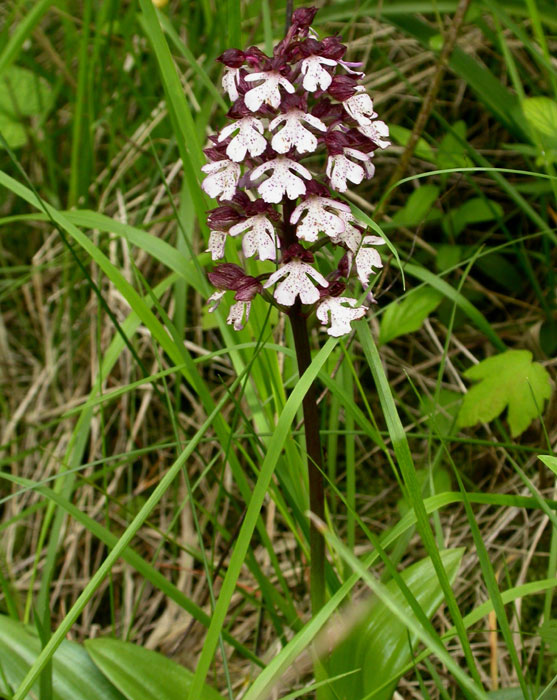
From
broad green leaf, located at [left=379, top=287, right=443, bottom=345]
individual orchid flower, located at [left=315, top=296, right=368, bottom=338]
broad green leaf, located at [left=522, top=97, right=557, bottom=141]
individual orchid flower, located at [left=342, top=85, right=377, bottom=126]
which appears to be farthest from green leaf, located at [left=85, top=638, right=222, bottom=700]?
broad green leaf, located at [left=522, top=97, right=557, bottom=141]

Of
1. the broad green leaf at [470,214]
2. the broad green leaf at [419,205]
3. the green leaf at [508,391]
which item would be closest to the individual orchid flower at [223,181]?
the green leaf at [508,391]

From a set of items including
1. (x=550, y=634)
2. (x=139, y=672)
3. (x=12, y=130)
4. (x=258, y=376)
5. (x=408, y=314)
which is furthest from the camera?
(x=12, y=130)

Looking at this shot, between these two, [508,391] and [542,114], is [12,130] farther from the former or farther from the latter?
[508,391]

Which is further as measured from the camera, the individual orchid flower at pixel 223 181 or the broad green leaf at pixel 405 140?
the broad green leaf at pixel 405 140

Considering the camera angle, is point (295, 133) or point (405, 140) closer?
point (295, 133)

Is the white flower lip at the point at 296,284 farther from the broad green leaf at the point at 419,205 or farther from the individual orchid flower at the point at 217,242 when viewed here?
the broad green leaf at the point at 419,205

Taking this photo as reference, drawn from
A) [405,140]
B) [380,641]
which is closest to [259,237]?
[380,641]

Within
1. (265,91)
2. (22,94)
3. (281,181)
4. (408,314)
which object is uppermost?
(22,94)
